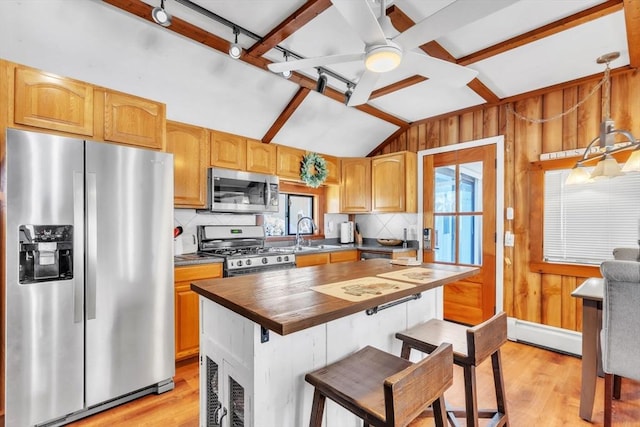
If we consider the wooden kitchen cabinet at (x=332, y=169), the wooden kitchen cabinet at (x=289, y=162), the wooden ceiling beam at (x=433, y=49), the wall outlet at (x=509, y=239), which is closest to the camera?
the wooden ceiling beam at (x=433, y=49)

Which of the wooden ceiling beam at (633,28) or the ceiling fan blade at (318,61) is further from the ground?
the wooden ceiling beam at (633,28)

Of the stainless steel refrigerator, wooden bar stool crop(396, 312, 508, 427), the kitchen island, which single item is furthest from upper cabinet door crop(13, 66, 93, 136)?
wooden bar stool crop(396, 312, 508, 427)

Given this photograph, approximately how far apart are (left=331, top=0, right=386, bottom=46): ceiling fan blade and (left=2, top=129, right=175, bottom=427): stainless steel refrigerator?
1.64 metres

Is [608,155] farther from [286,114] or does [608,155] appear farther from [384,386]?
[286,114]

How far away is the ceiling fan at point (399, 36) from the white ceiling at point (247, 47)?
59 millimetres

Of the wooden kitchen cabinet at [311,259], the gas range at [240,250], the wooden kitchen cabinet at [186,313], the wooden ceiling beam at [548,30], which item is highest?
the wooden ceiling beam at [548,30]

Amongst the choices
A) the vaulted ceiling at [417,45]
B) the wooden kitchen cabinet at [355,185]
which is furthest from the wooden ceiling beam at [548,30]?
the wooden kitchen cabinet at [355,185]

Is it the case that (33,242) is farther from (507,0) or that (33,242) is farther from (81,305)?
(507,0)

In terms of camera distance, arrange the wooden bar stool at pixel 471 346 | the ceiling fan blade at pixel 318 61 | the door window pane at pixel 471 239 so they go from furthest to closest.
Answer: the door window pane at pixel 471 239 → the ceiling fan blade at pixel 318 61 → the wooden bar stool at pixel 471 346

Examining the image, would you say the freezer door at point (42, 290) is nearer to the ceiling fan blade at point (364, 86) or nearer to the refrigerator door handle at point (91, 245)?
the refrigerator door handle at point (91, 245)

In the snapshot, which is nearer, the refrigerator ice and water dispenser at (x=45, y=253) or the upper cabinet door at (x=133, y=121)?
the refrigerator ice and water dispenser at (x=45, y=253)

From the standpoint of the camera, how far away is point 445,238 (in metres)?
3.88

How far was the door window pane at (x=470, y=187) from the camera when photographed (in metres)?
3.60

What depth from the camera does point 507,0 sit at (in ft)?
3.88
